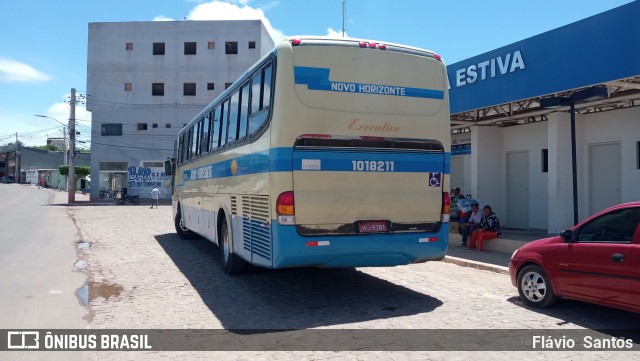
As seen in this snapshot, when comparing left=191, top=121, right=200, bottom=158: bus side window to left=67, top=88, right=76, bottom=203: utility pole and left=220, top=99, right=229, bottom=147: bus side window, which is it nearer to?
left=220, top=99, right=229, bottom=147: bus side window

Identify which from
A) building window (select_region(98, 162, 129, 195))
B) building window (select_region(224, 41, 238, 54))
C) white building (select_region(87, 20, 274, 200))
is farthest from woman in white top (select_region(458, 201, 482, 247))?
building window (select_region(98, 162, 129, 195))

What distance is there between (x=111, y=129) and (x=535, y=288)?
47.9m

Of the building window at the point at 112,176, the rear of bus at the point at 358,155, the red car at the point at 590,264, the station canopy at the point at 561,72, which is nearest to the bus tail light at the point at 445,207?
the rear of bus at the point at 358,155

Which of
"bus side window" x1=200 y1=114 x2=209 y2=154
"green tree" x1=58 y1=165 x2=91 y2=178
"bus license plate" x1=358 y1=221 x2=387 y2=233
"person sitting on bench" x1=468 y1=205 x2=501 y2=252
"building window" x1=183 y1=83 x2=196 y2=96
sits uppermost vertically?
"building window" x1=183 y1=83 x2=196 y2=96

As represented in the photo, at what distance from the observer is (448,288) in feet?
28.5

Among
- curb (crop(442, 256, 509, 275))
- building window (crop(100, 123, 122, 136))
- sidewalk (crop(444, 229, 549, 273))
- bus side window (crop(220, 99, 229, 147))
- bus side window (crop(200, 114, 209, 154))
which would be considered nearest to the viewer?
bus side window (crop(220, 99, 229, 147))

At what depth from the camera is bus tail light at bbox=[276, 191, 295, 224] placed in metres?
6.75

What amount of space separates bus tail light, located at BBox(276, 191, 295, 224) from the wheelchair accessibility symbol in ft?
7.19

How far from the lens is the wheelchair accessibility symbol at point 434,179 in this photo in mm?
7572

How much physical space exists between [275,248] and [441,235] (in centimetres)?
253

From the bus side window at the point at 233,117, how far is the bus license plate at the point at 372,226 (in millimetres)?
2979

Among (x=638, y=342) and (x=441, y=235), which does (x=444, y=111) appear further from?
(x=638, y=342)

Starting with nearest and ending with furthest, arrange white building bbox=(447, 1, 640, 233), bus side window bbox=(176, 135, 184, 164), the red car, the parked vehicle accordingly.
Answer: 1. the red car
2. white building bbox=(447, 1, 640, 233)
3. bus side window bbox=(176, 135, 184, 164)
4. the parked vehicle

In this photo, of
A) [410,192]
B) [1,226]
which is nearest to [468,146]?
[410,192]
